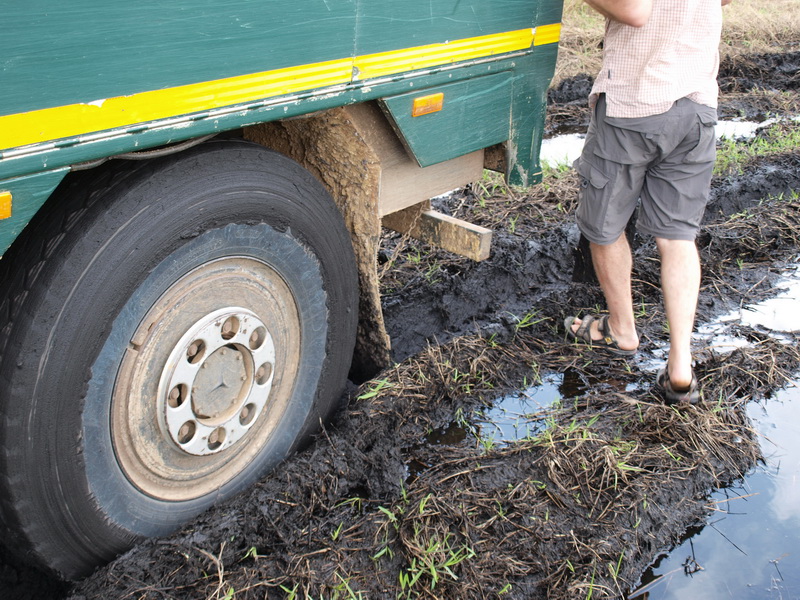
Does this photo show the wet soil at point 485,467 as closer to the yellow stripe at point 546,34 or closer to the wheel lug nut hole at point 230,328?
the wheel lug nut hole at point 230,328

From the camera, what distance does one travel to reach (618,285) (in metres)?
3.36

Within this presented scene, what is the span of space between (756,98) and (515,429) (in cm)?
661

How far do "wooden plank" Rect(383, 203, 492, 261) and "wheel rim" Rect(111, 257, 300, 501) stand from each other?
1000 millimetres

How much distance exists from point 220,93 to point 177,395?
85cm

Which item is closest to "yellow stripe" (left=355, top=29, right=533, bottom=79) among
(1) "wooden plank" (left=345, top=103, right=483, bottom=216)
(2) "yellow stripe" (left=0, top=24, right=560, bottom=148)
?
(2) "yellow stripe" (left=0, top=24, right=560, bottom=148)

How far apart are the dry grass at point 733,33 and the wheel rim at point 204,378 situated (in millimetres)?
6878

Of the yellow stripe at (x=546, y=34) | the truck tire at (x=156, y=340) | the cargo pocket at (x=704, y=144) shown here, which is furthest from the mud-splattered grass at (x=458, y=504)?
the yellow stripe at (x=546, y=34)

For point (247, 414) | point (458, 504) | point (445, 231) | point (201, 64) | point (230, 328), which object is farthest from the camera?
point (445, 231)

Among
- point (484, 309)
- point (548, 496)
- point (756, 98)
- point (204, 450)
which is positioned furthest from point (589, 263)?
point (756, 98)

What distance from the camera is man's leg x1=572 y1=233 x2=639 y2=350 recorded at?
3277 mm

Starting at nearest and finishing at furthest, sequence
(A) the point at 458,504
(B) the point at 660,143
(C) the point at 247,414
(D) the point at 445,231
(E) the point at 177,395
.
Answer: (E) the point at 177,395
(C) the point at 247,414
(A) the point at 458,504
(B) the point at 660,143
(D) the point at 445,231

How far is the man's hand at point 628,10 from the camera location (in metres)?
2.53

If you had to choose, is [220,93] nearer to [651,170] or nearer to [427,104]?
[427,104]

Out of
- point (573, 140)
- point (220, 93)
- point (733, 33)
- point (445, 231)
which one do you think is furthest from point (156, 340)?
point (733, 33)
